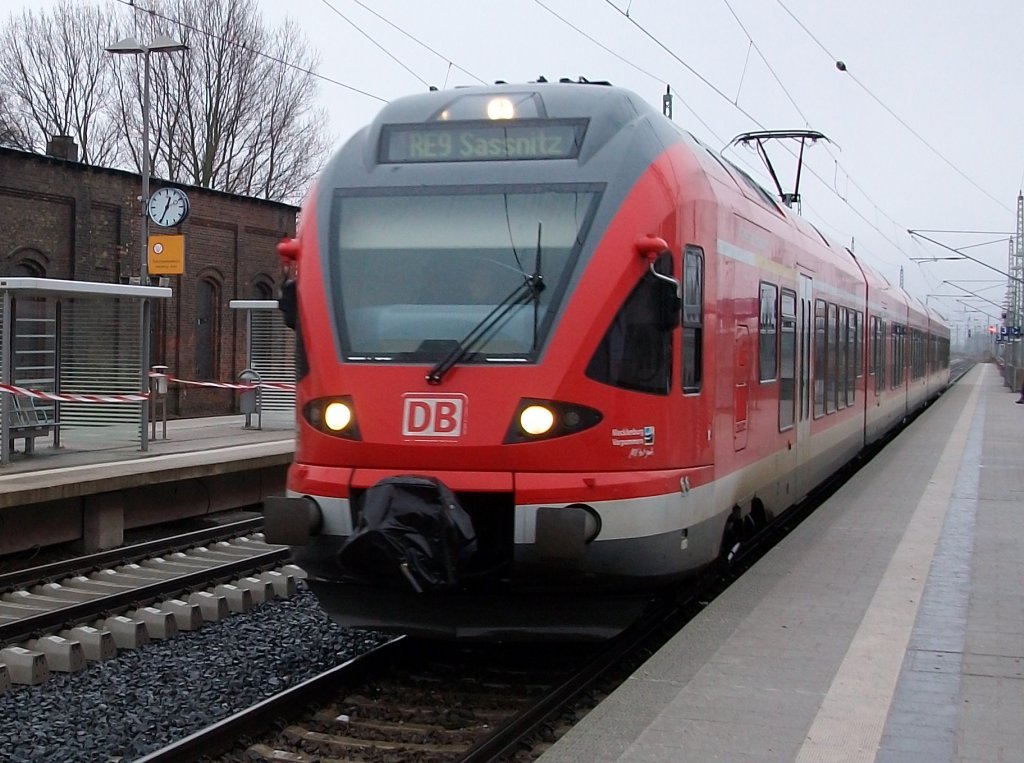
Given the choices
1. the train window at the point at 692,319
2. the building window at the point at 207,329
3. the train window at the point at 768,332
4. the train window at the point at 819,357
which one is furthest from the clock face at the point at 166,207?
the train window at the point at 692,319

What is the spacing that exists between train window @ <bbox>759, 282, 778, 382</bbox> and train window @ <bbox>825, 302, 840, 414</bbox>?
116 inches

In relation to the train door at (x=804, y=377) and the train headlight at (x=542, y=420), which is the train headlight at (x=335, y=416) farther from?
the train door at (x=804, y=377)

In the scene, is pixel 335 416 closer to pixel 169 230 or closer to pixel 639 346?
pixel 639 346

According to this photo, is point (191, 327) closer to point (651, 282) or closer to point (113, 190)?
point (113, 190)

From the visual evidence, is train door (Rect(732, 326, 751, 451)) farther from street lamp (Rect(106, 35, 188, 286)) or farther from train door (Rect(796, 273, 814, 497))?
street lamp (Rect(106, 35, 188, 286))

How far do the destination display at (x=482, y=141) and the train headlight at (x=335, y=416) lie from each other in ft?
4.70

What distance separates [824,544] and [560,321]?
162 inches

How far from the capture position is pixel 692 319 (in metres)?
7.18

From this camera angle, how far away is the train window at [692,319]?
278 inches

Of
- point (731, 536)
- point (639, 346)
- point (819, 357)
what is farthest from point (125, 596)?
point (819, 357)

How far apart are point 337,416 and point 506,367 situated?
98 cm

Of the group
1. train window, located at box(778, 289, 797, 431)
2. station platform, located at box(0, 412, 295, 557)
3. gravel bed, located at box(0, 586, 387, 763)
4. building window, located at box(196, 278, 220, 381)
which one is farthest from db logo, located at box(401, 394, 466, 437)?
building window, located at box(196, 278, 220, 381)

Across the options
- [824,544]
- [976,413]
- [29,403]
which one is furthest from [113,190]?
[976,413]

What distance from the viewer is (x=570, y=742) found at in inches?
197
